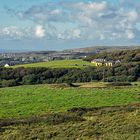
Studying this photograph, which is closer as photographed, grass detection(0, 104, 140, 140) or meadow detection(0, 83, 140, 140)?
grass detection(0, 104, 140, 140)

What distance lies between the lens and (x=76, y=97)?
120 ft

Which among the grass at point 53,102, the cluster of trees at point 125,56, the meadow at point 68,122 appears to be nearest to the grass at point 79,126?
the meadow at point 68,122

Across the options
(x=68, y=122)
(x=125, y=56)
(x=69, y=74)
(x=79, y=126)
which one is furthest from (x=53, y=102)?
(x=125, y=56)

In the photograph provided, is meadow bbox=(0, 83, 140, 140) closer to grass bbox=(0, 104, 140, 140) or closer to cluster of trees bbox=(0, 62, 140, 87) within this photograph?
grass bbox=(0, 104, 140, 140)

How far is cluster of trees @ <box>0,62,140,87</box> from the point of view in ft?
268

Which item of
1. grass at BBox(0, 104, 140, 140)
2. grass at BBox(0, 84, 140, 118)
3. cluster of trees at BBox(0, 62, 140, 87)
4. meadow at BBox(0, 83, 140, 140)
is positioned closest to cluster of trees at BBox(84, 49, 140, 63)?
cluster of trees at BBox(0, 62, 140, 87)

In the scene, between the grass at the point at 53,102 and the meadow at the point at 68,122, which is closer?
the meadow at the point at 68,122

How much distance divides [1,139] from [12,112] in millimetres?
8692

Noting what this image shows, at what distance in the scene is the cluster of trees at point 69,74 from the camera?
8175 centimetres

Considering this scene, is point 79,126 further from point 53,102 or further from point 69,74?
point 69,74

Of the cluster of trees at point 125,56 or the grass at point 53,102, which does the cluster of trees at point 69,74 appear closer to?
the cluster of trees at point 125,56

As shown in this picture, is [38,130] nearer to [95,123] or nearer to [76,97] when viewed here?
[95,123]

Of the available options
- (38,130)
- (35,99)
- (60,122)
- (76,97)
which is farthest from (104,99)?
(38,130)

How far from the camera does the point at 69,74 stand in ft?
282
